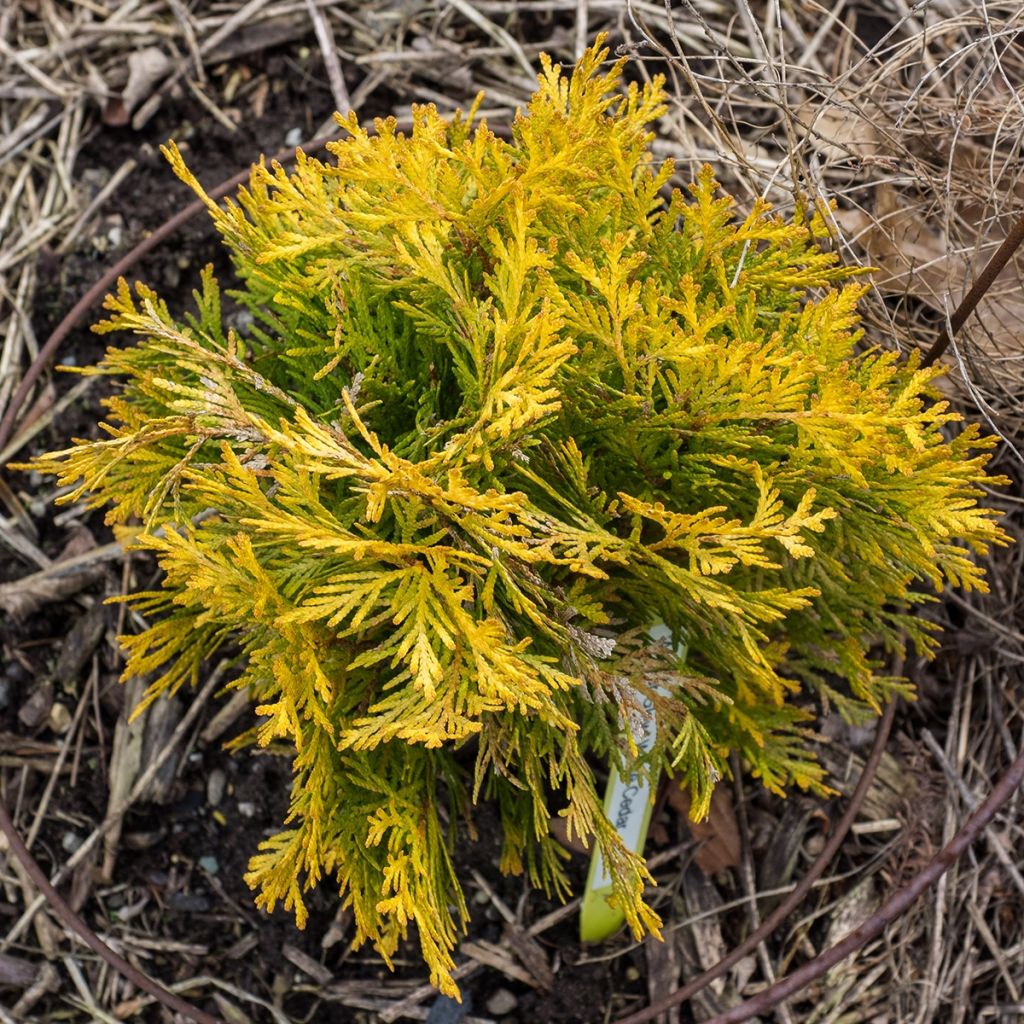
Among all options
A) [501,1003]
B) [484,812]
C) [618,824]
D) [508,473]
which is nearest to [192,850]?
[484,812]

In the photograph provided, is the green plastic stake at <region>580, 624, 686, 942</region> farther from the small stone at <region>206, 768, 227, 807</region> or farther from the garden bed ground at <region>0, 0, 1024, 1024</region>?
the small stone at <region>206, 768, 227, 807</region>

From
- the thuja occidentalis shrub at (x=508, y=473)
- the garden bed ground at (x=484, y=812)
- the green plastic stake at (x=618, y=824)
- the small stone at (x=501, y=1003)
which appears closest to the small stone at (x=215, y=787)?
the garden bed ground at (x=484, y=812)

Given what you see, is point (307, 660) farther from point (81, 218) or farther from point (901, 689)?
point (81, 218)

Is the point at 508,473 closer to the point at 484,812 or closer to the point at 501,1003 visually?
the point at 484,812

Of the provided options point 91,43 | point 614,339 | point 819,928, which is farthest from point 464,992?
point 91,43

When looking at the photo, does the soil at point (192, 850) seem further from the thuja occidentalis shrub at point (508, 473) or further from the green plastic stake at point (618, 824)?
the thuja occidentalis shrub at point (508, 473)

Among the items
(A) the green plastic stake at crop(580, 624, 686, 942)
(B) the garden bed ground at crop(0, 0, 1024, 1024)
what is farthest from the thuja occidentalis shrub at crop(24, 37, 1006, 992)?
(B) the garden bed ground at crop(0, 0, 1024, 1024)
